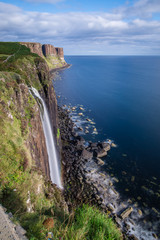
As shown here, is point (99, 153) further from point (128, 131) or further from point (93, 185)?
point (128, 131)

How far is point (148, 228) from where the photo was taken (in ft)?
64.0

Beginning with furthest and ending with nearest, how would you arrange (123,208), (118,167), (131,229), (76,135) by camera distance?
1. (76,135)
2. (118,167)
3. (123,208)
4. (131,229)

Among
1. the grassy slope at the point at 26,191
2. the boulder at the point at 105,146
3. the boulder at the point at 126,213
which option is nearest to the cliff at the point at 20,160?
the grassy slope at the point at 26,191

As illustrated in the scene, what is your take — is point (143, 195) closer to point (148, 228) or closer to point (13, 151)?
point (148, 228)

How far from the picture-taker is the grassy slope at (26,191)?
552 centimetres

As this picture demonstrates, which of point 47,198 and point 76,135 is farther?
point 76,135

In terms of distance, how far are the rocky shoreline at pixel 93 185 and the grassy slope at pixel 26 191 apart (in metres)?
5.83

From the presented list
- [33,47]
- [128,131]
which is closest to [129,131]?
[128,131]

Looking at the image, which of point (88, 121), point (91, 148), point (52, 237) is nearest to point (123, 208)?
point (91, 148)

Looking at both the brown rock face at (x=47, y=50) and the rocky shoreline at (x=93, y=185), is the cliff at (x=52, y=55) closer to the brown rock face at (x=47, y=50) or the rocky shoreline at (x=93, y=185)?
the brown rock face at (x=47, y=50)

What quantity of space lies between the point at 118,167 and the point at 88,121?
2178cm

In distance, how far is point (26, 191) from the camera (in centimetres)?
961

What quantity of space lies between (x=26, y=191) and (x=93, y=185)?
57.2ft

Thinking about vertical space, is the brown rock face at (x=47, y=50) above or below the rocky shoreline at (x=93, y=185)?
above
